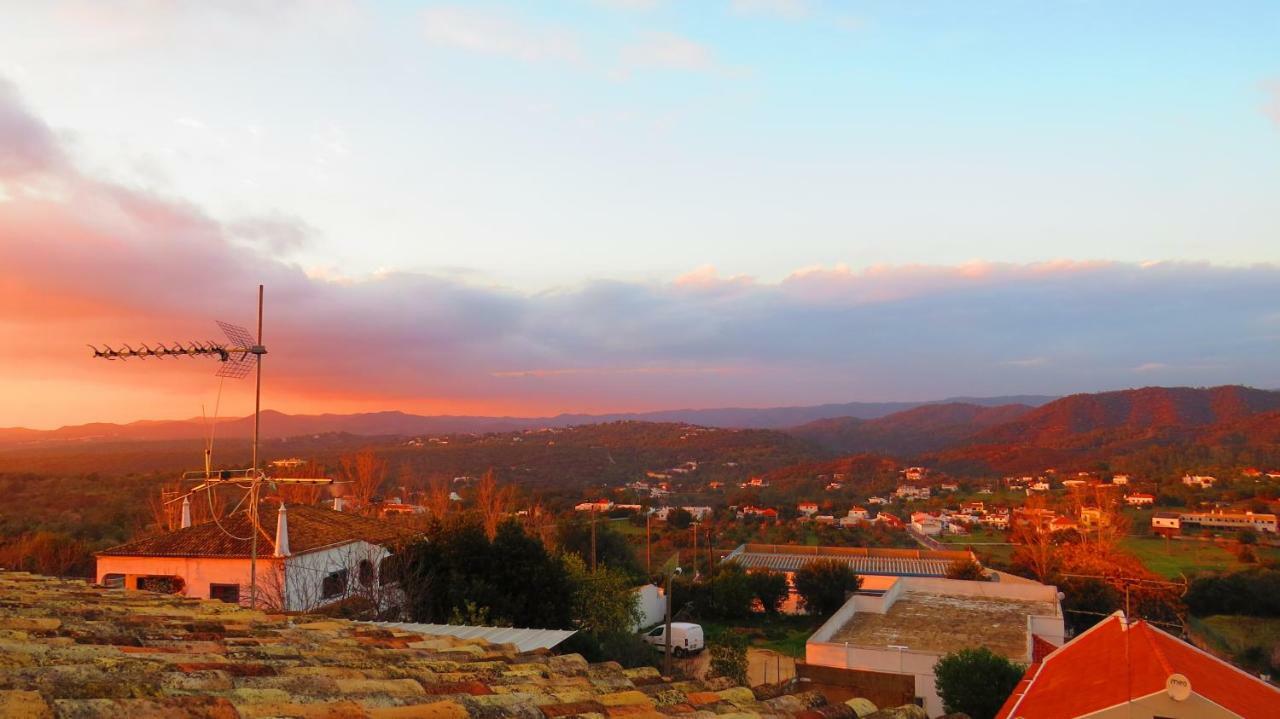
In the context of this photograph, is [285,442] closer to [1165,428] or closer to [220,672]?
[220,672]

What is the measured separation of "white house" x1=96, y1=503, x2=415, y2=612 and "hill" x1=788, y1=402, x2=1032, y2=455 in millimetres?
77223

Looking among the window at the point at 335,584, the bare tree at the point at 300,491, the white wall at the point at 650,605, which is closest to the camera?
the window at the point at 335,584

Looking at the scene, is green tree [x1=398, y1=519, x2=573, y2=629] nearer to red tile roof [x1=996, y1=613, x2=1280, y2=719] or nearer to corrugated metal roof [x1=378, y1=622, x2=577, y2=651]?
corrugated metal roof [x1=378, y1=622, x2=577, y2=651]

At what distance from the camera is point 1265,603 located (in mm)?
28656

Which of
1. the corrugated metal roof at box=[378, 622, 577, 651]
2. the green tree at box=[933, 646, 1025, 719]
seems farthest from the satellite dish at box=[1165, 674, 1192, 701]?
the corrugated metal roof at box=[378, 622, 577, 651]

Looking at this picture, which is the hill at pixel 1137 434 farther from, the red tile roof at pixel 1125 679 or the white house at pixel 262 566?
the white house at pixel 262 566

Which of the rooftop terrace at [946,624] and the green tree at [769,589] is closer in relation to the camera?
the rooftop terrace at [946,624]

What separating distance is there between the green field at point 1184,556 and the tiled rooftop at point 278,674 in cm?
3653

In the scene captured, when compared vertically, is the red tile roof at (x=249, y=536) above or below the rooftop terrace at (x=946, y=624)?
above

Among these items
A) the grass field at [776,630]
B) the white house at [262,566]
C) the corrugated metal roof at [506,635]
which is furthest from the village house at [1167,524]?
the corrugated metal roof at [506,635]

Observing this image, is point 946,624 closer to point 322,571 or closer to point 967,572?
point 967,572

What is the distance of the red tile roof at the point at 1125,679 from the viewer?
10766 mm

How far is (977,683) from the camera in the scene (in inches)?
575

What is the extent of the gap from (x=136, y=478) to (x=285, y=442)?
30.4 metres
